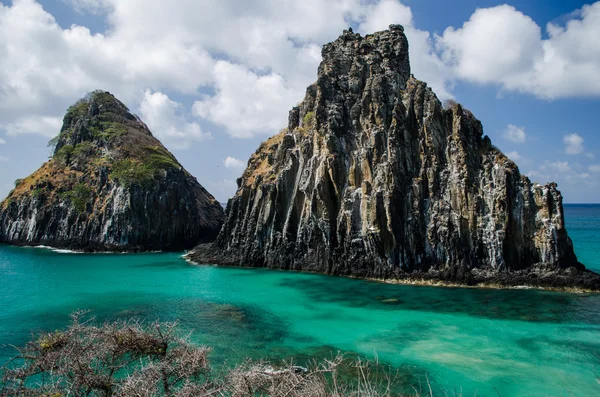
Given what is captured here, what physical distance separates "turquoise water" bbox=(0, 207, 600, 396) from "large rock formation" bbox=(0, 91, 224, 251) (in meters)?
25.9

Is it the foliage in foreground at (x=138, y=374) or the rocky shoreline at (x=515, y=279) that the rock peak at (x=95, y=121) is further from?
the foliage in foreground at (x=138, y=374)

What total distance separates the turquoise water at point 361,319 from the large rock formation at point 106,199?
25.9m

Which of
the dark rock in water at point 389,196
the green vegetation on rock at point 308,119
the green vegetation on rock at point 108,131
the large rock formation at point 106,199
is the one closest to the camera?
the dark rock in water at point 389,196

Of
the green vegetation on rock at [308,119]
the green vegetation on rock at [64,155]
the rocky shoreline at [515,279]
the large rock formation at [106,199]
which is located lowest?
the rocky shoreline at [515,279]

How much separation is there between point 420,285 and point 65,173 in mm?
79670

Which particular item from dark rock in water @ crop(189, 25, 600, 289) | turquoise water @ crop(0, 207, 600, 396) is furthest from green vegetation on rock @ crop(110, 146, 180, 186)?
turquoise water @ crop(0, 207, 600, 396)

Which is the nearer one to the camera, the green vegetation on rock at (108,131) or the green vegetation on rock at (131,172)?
the green vegetation on rock at (131,172)

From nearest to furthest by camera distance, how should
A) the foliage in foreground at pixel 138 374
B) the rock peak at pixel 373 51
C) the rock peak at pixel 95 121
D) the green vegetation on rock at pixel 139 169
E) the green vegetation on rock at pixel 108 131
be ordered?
the foliage in foreground at pixel 138 374 < the rock peak at pixel 373 51 < the green vegetation on rock at pixel 139 169 < the green vegetation on rock at pixel 108 131 < the rock peak at pixel 95 121

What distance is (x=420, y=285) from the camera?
1754 inches

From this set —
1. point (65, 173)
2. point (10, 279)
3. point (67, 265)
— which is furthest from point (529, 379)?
point (65, 173)

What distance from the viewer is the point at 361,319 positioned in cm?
3144

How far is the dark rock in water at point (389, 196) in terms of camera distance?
44.3m

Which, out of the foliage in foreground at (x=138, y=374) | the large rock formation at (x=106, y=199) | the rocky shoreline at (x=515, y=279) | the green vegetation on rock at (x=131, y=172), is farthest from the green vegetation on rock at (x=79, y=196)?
the foliage in foreground at (x=138, y=374)

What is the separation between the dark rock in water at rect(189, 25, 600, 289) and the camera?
1745 inches
